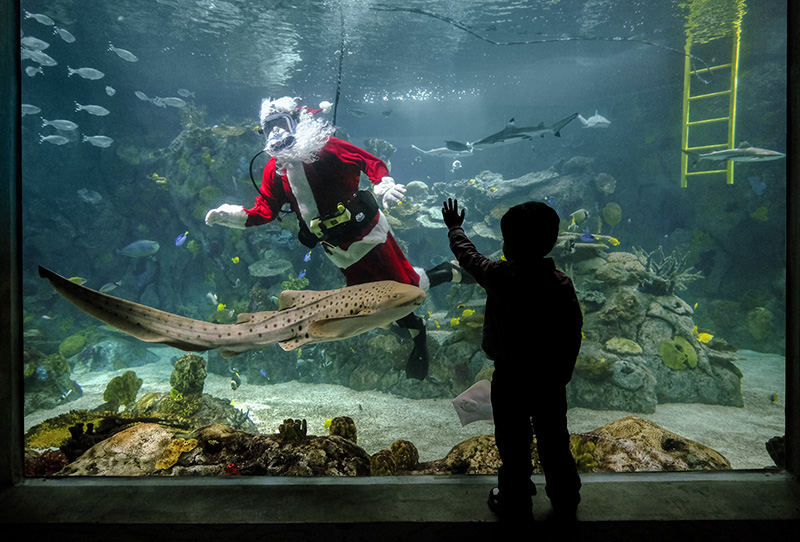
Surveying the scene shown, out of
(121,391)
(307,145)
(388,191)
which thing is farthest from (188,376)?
(388,191)

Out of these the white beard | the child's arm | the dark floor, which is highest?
the white beard

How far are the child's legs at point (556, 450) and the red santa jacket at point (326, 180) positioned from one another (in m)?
2.30

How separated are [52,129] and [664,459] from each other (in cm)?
2512

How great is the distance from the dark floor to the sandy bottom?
10.7 feet

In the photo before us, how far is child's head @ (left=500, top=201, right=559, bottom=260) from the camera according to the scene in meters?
1.54

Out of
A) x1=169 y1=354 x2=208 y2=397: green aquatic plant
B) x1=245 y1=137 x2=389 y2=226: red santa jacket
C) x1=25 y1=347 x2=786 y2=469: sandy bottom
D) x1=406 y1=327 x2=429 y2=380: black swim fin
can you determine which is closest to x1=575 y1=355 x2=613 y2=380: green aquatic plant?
x1=25 y1=347 x2=786 y2=469: sandy bottom

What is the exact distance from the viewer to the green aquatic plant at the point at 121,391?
5.85m

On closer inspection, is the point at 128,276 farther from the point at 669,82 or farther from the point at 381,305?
the point at 669,82

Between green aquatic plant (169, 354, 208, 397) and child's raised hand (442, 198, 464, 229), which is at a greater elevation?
child's raised hand (442, 198, 464, 229)

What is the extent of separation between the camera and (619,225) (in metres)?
16.7

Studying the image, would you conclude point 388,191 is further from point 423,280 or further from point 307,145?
point 423,280

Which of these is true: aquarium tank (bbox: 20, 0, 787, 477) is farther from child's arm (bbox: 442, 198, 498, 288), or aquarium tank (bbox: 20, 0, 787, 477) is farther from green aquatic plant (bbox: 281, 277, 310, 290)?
child's arm (bbox: 442, 198, 498, 288)

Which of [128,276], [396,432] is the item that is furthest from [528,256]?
[128,276]

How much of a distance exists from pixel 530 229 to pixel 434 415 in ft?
17.6
